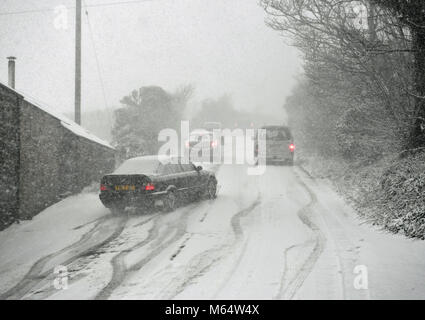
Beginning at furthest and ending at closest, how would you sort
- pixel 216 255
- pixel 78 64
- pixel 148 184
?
pixel 78 64 < pixel 148 184 < pixel 216 255

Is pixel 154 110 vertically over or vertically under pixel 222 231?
over

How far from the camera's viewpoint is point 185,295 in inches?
218

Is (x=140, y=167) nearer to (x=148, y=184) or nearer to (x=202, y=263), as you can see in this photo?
(x=148, y=184)

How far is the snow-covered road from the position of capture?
5734 mm

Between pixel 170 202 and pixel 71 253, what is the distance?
381 cm

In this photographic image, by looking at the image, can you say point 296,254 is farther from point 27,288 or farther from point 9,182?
point 9,182

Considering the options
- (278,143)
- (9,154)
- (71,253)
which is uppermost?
(278,143)

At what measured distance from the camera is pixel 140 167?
1154cm

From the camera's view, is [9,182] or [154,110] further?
[154,110]

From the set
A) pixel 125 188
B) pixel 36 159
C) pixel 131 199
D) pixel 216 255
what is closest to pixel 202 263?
pixel 216 255

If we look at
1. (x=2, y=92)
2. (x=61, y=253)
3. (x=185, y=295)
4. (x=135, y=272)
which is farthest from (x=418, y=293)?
(x=2, y=92)
